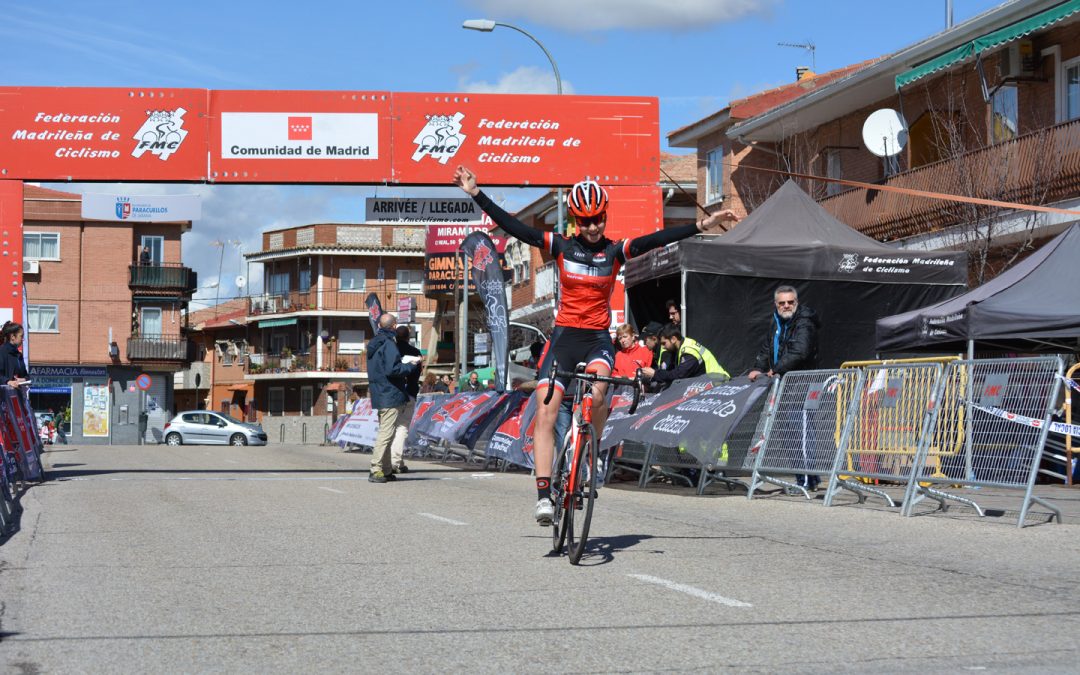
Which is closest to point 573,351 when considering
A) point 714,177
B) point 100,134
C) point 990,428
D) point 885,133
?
point 990,428

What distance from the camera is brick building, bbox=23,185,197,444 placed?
6881 cm

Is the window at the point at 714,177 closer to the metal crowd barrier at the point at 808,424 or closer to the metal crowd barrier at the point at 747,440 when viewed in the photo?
the metal crowd barrier at the point at 747,440

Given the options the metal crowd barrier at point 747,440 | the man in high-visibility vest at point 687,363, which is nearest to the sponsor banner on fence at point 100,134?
the man in high-visibility vest at point 687,363

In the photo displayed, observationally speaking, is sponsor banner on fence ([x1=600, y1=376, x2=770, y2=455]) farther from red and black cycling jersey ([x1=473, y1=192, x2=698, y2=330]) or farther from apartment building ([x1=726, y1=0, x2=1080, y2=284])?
apartment building ([x1=726, y1=0, x2=1080, y2=284])

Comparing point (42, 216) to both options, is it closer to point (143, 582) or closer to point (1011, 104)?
point (1011, 104)

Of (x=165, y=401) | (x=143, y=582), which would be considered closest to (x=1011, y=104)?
(x=143, y=582)

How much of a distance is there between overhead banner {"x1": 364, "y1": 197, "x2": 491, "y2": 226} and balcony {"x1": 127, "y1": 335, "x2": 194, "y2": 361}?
178 feet

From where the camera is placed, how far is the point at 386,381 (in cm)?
1645

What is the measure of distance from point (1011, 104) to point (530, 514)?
19.2 metres

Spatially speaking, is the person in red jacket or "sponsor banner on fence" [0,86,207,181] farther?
"sponsor banner on fence" [0,86,207,181]

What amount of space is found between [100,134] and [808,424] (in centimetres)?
1076

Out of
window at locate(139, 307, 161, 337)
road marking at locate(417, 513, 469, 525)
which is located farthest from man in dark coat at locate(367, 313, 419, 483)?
window at locate(139, 307, 161, 337)

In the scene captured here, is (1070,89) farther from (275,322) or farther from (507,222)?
(275,322)

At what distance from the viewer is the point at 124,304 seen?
7156 cm
